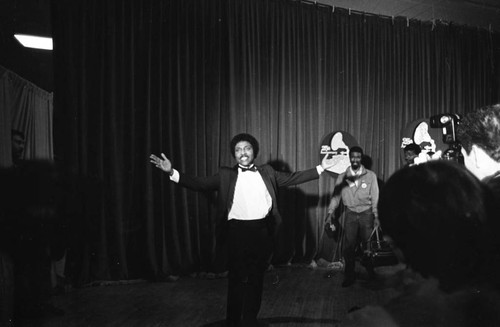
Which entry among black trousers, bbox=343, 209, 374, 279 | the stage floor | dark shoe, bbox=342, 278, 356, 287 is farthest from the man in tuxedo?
dark shoe, bbox=342, 278, 356, 287

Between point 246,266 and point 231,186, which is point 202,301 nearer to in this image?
point 246,266

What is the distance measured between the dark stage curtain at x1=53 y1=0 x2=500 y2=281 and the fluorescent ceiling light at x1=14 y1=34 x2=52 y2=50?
1.22 metres

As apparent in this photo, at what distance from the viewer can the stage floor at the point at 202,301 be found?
11.1ft

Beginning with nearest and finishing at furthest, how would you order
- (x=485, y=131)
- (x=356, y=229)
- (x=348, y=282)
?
(x=485, y=131)
(x=348, y=282)
(x=356, y=229)

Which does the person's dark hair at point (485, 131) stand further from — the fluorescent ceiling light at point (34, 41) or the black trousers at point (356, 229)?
the fluorescent ceiling light at point (34, 41)

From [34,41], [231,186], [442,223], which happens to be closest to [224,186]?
[231,186]

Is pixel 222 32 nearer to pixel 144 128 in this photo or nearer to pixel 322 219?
pixel 144 128

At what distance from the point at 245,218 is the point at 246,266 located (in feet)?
1.24

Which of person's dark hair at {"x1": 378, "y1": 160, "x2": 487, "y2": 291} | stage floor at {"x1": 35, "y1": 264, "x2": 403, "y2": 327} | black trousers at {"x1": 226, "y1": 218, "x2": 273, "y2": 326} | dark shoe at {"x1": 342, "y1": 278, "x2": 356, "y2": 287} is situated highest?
person's dark hair at {"x1": 378, "y1": 160, "x2": 487, "y2": 291}

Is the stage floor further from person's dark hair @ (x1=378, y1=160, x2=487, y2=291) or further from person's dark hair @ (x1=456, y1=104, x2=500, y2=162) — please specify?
person's dark hair @ (x1=378, y1=160, x2=487, y2=291)

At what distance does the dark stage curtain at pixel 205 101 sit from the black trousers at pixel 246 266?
167 centimetres

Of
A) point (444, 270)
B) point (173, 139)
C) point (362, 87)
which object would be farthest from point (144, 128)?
point (444, 270)

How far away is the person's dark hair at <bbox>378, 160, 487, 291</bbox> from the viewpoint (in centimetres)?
73

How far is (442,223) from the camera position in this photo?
73cm
